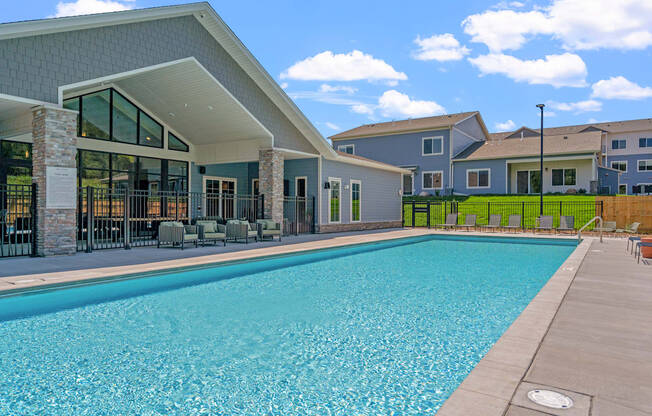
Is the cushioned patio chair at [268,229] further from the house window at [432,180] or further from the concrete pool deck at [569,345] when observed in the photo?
the house window at [432,180]

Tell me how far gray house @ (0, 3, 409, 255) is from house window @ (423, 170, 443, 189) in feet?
29.6

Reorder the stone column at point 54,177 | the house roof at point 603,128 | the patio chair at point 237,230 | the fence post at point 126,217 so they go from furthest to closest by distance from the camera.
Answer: the house roof at point 603,128 → the patio chair at point 237,230 → the fence post at point 126,217 → the stone column at point 54,177

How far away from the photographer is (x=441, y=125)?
88.7ft

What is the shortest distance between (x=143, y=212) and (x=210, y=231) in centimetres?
357

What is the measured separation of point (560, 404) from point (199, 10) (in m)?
12.3

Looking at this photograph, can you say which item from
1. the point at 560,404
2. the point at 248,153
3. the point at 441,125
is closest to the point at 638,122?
the point at 441,125

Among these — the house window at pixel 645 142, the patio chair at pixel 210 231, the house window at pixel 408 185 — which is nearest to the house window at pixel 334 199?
the patio chair at pixel 210 231

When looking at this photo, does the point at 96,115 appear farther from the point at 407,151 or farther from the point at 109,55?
the point at 407,151

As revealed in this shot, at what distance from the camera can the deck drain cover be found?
94.6 inches

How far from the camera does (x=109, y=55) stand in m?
9.66

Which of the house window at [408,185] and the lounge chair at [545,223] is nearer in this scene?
the lounge chair at [545,223]

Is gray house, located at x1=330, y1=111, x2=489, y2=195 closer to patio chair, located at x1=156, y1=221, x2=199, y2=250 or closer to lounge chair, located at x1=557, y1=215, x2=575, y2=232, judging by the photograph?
lounge chair, located at x1=557, y1=215, x2=575, y2=232

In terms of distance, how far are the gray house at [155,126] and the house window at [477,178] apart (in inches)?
375

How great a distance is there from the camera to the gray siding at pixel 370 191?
54.7ft
